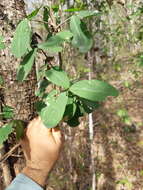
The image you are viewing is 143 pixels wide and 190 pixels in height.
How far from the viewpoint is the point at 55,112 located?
652 mm

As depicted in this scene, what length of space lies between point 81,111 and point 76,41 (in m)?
0.26

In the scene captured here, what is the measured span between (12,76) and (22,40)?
15.3 inches

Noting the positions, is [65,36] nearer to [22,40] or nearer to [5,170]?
[22,40]

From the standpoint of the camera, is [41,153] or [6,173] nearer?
[41,153]

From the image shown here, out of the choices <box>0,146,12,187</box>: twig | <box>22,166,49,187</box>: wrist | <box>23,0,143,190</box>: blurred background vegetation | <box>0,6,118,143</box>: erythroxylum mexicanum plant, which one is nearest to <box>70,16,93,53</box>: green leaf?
<box>0,6,118,143</box>: erythroxylum mexicanum plant

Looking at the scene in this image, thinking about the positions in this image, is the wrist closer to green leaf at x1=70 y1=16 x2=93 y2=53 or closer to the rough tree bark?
the rough tree bark

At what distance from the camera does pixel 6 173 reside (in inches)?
42.9

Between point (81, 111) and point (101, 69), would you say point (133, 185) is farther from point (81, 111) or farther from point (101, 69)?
point (101, 69)

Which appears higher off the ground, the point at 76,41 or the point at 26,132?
the point at 76,41

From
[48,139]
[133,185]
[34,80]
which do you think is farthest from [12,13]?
[133,185]

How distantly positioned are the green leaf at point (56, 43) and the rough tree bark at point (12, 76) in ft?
1.16

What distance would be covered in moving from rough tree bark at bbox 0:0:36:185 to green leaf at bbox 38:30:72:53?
1.16ft

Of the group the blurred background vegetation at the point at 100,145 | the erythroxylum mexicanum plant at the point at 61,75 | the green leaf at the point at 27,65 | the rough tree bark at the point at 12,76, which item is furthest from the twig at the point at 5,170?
the blurred background vegetation at the point at 100,145

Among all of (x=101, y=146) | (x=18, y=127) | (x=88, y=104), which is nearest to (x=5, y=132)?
(x=18, y=127)
